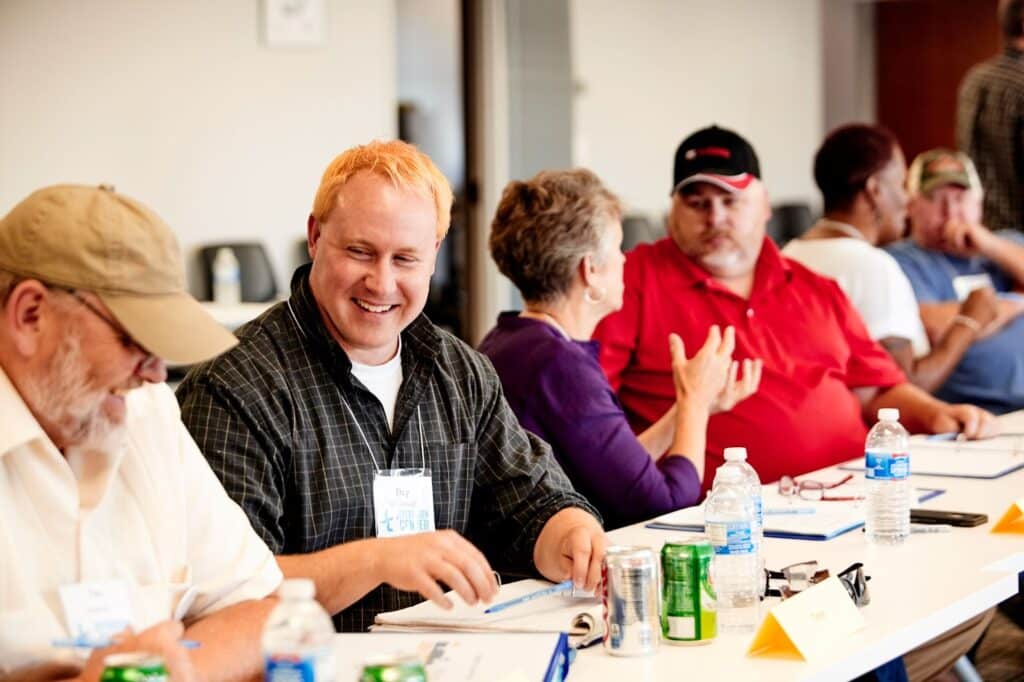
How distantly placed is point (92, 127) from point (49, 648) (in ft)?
14.2

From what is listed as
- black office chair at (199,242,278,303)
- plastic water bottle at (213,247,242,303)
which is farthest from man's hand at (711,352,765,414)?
black office chair at (199,242,278,303)

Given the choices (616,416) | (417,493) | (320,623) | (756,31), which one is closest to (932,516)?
(616,416)

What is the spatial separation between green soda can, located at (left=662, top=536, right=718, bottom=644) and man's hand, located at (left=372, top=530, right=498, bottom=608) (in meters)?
0.24

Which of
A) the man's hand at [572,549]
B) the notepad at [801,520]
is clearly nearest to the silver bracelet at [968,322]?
the notepad at [801,520]

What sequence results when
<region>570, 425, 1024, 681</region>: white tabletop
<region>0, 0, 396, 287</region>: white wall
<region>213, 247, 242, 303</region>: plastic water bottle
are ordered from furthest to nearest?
1. <region>213, 247, 242, 303</region>: plastic water bottle
2. <region>0, 0, 396, 287</region>: white wall
3. <region>570, 425, 1024, 681</region>: white tabletop

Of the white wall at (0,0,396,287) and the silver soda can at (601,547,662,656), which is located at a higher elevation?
the white wall at (0,0,396,287)

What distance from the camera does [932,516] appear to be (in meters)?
2.55

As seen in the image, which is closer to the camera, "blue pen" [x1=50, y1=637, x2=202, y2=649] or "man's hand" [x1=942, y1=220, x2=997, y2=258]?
"blue pen" [x1=50, y1=637, x2=202, y2=649]

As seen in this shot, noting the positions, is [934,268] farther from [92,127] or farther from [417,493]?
[92,127]

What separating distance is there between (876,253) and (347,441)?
2.30 m

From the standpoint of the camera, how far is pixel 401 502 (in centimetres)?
224

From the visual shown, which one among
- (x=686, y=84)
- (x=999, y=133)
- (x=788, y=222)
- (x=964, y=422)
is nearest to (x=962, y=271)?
(x=964, y=422)

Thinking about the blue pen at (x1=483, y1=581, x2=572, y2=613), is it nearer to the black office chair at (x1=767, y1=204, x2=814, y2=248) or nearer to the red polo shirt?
the red polo shirt

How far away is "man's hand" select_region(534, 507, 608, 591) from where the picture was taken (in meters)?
2.10
